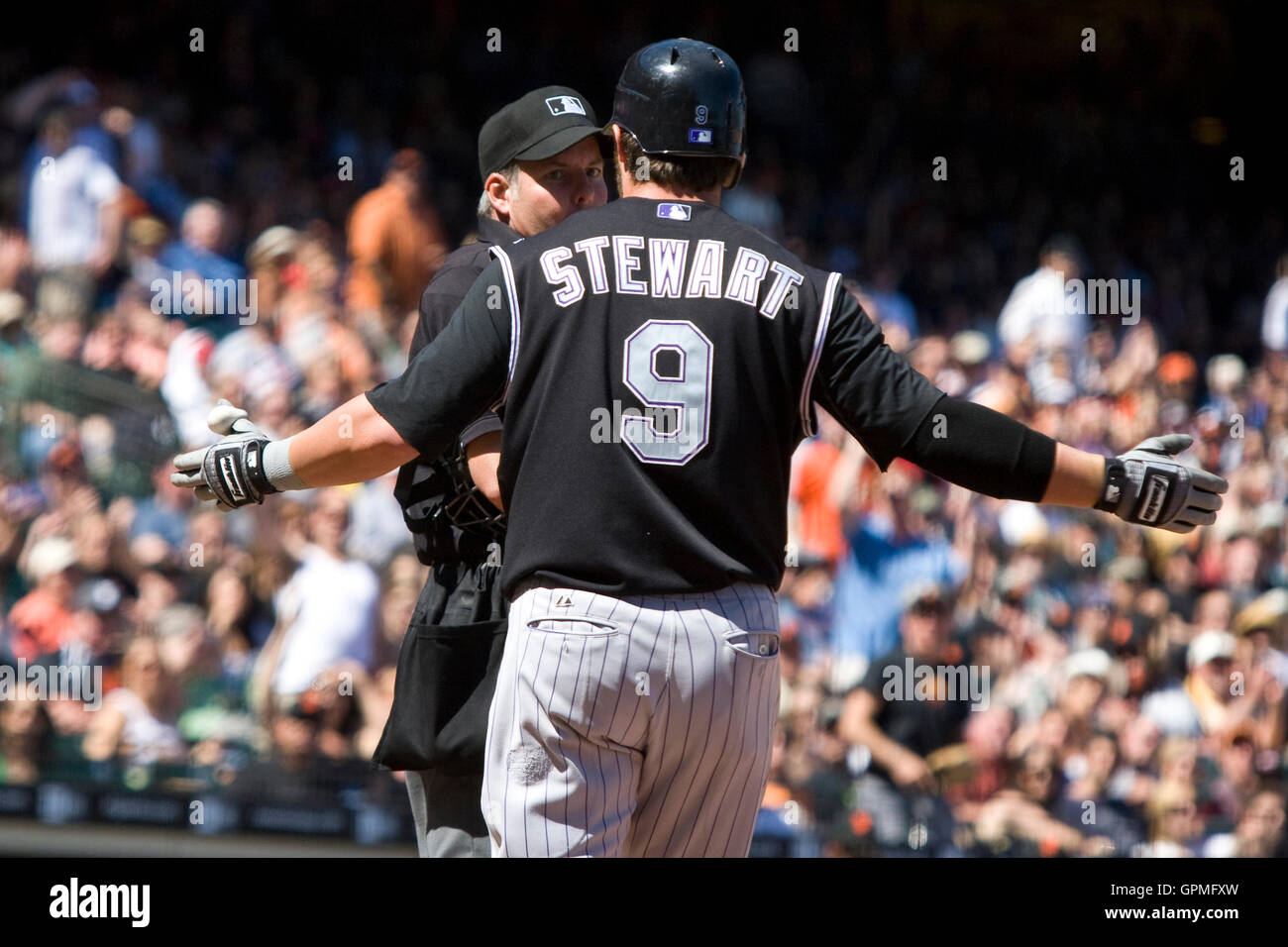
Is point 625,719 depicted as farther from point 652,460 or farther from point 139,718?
point 139,718

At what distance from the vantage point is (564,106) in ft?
11.1

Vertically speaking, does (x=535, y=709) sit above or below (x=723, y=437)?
below

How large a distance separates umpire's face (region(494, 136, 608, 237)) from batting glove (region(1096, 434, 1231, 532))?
1256 mm

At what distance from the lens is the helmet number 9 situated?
261 cm

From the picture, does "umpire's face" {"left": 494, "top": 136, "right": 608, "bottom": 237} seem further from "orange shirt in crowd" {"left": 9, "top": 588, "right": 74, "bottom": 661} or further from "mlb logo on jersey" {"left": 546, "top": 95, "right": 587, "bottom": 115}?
"orange shirt in crowd" {"left": 9, "top": 588, "right": 74, "bottom": 661}

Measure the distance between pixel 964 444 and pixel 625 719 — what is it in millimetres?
714

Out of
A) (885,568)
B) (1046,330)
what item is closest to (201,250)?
(885,568)

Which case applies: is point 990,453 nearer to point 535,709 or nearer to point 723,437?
point 723,437

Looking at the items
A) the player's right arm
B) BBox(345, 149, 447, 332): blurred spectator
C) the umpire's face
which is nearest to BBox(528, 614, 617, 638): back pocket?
the player's right arm

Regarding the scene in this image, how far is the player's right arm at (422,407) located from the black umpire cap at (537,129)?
73 cm
